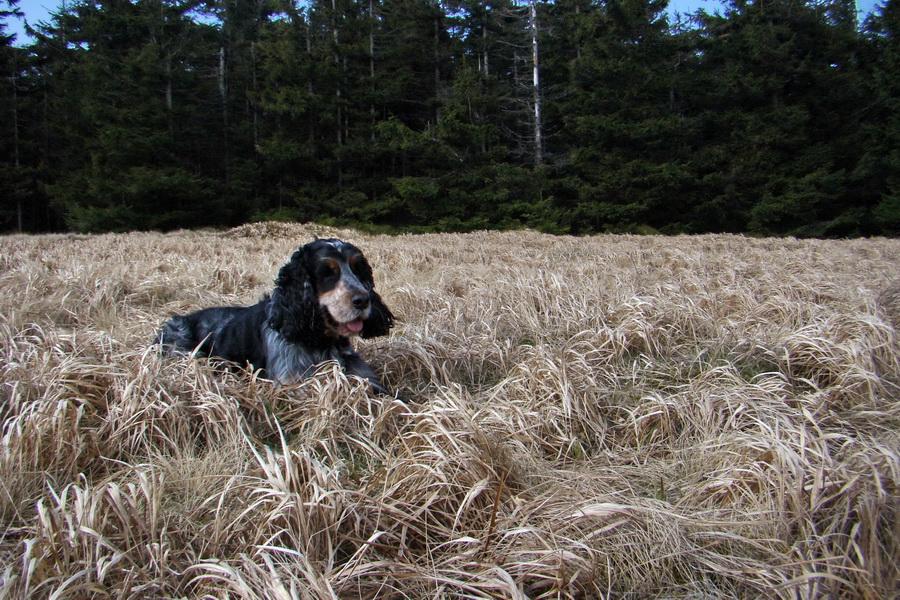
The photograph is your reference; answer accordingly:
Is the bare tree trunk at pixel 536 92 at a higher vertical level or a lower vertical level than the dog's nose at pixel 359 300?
higher

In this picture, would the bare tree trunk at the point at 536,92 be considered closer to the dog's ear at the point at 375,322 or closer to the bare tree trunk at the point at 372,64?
the bare tree trunk at the point at 372,64

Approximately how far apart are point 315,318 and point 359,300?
1.06 ft

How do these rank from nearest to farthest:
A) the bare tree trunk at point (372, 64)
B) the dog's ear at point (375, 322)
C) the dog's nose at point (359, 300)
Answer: the dog's nose at point (359, 300) < the dog's ear at point (375, 322) < the bare tree trunk at point (372, 64)

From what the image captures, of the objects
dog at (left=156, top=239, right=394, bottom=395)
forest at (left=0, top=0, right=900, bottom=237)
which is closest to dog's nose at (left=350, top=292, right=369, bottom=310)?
dog at (left=156, top=239, right=394, bottom=395)

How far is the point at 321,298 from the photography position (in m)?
3.15

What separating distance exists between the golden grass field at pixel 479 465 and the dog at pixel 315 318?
0.26m

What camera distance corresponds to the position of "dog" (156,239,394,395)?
310 centimetres

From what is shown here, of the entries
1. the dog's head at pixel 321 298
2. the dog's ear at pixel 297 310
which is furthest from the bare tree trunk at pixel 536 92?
the dog's ear at pixel 297 310

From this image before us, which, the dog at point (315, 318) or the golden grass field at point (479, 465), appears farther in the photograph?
the dog at point (315, 318)

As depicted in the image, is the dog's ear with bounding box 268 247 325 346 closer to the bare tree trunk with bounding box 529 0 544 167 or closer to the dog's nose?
the dog's nose

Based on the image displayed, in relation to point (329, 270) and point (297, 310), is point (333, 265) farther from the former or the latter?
point (297, 310)

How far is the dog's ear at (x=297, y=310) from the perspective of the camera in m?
3.12

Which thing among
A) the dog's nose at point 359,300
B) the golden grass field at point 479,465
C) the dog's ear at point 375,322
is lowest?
the golden grass field at point 479,465

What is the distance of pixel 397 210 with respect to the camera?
1030 inches
